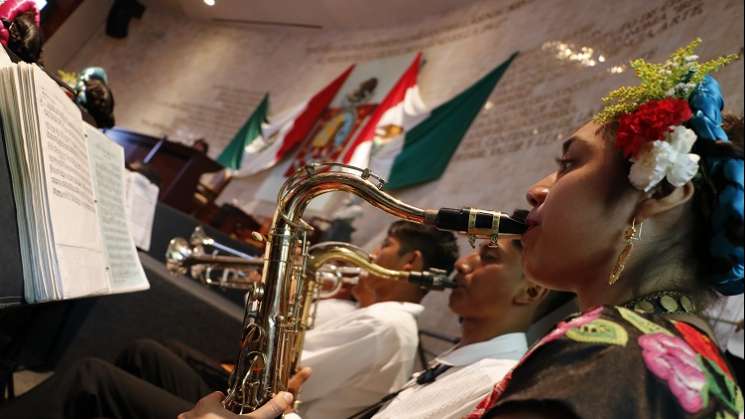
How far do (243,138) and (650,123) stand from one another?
7867 mm

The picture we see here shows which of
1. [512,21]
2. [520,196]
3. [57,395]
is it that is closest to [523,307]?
[57,395]

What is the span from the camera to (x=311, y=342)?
2.42 meters

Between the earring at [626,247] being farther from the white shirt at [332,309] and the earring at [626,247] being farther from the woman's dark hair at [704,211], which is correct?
the white shirt at [332,309]

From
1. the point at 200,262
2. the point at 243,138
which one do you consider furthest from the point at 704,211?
the point at 243,138

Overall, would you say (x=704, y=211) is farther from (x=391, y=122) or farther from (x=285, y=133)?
(x=285, y=133)

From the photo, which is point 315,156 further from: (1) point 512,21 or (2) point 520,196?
(2) point 520,196

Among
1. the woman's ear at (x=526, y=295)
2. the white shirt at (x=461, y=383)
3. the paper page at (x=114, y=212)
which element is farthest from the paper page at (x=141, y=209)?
the woman's ear at (x=526, y=295)

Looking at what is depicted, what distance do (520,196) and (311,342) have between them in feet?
7.31

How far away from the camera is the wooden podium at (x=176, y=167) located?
5.01m

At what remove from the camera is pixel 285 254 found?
1354 millimetres

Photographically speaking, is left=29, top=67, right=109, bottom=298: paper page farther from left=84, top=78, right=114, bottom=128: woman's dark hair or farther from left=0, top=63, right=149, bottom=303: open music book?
left=84, top=78, right=114, bottom=128: woman's dark hair

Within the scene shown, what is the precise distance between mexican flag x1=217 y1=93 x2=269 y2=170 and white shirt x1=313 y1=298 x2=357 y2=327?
5124 mm

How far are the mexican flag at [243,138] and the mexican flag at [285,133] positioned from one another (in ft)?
0.18

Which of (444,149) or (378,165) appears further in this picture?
(378,165)
